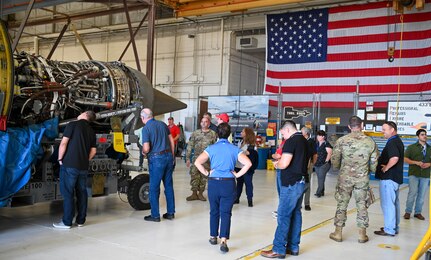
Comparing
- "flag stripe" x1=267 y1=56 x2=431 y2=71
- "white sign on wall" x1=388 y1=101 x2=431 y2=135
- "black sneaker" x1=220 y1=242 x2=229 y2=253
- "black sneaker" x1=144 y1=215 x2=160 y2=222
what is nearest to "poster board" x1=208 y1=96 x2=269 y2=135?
"flag stripe" x1=267 y1=56 x2=431 y2=71

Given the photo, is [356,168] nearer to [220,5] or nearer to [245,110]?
[220,5]

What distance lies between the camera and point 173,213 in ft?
21.0

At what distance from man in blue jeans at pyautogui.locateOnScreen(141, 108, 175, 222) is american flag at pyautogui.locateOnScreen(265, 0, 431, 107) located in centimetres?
956

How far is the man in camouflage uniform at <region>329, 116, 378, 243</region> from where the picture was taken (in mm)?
5383

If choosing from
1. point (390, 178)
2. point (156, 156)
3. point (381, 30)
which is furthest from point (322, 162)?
point (381, 30)

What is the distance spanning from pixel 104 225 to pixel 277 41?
1294 centimetres

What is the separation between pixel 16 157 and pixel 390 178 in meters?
4.87

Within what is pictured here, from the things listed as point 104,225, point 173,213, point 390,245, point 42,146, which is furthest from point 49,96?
point 390,245

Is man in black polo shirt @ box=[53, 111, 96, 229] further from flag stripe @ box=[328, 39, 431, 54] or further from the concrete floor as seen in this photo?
flag stripe @ box=[328, 39, 431, 54]

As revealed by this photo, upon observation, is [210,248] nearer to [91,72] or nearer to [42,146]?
[42,146]

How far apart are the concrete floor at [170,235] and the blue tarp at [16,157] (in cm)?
58

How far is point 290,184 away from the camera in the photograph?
4.61 m

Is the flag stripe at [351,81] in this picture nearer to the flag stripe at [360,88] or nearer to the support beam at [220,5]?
the flag stripe at [360,88]

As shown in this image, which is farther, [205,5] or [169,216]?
[205,5]
